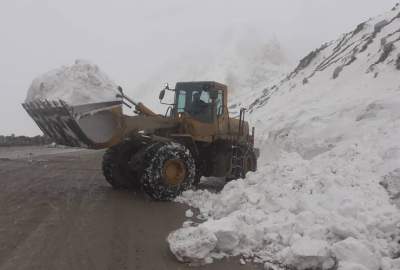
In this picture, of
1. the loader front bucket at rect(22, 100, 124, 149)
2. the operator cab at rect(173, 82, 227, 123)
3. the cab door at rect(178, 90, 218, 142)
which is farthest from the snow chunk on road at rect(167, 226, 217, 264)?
the operator cab at rect(173, 82, 227, 123)

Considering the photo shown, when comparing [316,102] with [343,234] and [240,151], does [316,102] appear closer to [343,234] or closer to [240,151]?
[240,151]

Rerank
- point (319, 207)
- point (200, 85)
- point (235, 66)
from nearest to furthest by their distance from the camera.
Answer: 1. point (319, 207)
2. point (200, 85)
3. point (235, 66)

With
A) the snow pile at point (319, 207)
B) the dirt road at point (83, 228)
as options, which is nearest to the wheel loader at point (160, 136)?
the dirt road at point (83, 228)

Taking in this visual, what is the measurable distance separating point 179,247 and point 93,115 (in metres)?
3.81

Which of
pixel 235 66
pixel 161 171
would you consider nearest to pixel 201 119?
pixel 161 171

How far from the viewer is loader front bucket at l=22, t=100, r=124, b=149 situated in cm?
869

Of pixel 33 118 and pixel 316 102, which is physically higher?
pixel 316 102

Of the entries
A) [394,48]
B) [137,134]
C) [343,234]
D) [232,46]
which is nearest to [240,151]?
[137,134]

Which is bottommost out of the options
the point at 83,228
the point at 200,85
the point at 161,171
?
the point at 83,228

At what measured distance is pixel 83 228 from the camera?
7.03m

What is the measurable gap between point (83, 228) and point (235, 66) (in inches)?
1787

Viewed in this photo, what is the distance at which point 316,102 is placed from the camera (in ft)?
62.8

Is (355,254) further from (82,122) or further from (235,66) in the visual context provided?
(235,66)

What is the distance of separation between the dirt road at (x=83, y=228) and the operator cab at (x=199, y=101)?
2.31 meters
